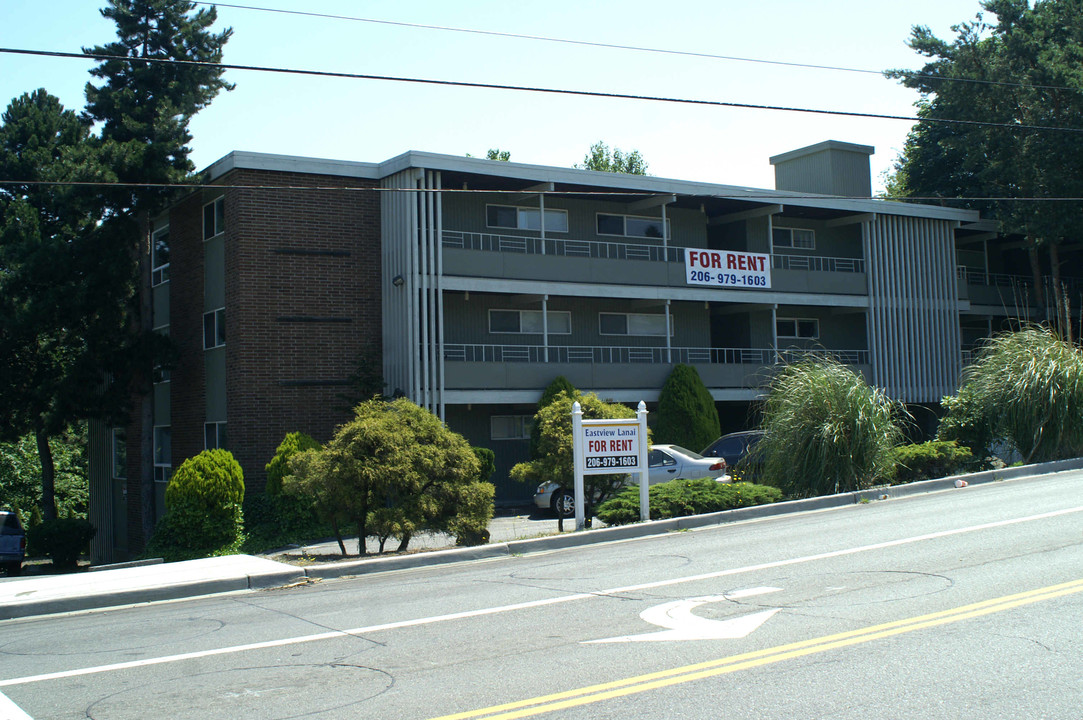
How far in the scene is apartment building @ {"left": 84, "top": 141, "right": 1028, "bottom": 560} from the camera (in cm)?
2431

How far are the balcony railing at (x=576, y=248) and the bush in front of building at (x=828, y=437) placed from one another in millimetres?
11889

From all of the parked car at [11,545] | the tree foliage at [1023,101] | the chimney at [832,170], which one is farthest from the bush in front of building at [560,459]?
the tree foliage at [1023,101]

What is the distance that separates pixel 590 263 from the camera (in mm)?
28406

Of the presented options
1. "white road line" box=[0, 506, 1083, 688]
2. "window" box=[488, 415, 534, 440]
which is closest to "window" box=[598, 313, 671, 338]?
"window" box=[488, 415, 534, 440]

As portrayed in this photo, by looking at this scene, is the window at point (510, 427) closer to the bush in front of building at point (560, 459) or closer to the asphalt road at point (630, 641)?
the bush in front of building at point (560, 459)

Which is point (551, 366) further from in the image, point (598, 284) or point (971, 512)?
point (971, 512)

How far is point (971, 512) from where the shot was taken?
508 inches

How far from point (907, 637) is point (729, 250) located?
27144 millimetres

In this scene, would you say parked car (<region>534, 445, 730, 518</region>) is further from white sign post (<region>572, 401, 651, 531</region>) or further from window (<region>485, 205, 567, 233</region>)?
window (<region>485, 205, 567, 233</region>)

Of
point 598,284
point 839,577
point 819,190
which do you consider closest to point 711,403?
point 598,284

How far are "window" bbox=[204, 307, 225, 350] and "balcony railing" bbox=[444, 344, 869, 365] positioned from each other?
5783 mm

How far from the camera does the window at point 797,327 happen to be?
34125 millimetres

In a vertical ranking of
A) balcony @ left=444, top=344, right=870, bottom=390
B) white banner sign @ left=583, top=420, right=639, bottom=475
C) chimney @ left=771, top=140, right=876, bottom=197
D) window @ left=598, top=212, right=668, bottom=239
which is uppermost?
chimney @ left=771, top=140, right=876, bottom=197

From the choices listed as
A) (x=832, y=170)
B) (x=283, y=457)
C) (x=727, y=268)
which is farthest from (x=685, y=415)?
(x=832, y=170)
